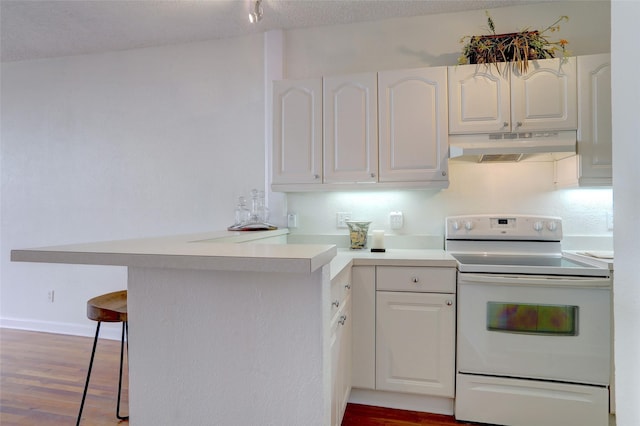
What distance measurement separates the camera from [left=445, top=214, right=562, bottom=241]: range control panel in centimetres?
220

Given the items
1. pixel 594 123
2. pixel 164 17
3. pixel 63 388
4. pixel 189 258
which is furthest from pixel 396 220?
pixel 63 388

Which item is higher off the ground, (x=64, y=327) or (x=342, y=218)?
(x=342, y=218)

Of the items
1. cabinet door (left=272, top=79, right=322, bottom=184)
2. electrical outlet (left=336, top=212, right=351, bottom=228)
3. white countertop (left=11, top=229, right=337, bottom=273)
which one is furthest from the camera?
electrical outlet (left=336, top=212, right=351, bottom=228)

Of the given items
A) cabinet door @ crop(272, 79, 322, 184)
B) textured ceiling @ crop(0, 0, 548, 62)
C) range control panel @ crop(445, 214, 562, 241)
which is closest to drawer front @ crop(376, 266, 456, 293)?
range control panel @ crop(445, 214, 562, 241)

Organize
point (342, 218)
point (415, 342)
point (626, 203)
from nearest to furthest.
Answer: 1. point (626, 203)
2. point (415, 342)
3. point (342, 218)

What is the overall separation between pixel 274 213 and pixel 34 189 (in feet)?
7.99

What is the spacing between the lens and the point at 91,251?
3.26 ft

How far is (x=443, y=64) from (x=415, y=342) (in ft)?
6.34

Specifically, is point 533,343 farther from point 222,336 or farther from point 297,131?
point 297,131

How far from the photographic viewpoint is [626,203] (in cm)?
76

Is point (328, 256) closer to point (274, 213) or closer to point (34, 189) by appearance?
point (274, 213)

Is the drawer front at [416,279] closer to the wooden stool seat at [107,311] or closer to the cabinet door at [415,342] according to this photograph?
the cabinet door at [415,342]

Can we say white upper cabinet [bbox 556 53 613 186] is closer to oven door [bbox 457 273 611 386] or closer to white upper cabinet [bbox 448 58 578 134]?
white upper cabinet [bbox 448 58 578 134]

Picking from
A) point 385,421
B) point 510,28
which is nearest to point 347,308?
point 385,421
